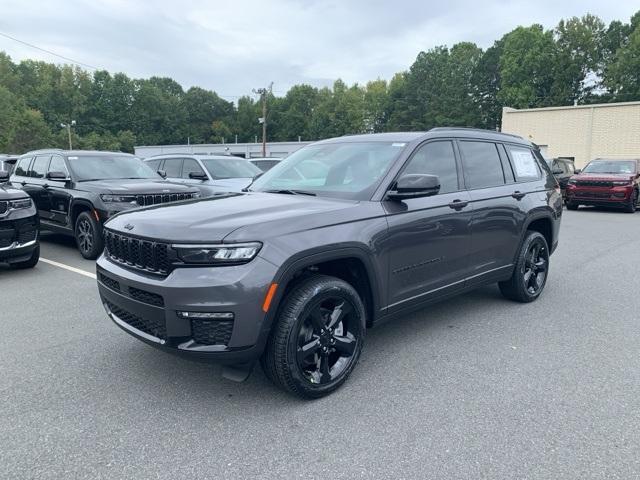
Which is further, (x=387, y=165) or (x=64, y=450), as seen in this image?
(x=387, y=165)

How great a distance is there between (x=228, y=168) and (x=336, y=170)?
7.19 metres

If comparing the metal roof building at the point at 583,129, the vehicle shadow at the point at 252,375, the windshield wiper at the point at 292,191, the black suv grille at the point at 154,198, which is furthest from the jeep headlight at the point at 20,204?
the metal roof building at the point at 583,129

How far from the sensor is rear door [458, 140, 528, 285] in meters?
4.43

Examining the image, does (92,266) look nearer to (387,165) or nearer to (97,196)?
(97,196)

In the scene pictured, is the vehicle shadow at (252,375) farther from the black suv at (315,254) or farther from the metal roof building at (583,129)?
the metal roof building at (583,129)

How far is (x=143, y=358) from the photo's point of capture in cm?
379

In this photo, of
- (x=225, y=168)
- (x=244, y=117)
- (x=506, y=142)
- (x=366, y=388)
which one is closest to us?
(x=366, y=388)

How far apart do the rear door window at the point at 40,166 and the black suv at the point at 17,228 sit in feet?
7.30

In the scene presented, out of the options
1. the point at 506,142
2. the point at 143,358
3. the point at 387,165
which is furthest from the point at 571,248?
the point at 143,358

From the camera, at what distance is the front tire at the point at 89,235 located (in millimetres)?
7277

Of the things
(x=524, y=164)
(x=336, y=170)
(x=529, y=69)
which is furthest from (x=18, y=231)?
(x=529, y=69)

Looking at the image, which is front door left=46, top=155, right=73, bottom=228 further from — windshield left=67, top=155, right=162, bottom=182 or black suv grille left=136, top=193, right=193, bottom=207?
black suv grille left=136, top=193, right=193, bottom=207

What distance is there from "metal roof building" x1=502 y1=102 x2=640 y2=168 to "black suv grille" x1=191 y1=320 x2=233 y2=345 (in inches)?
1343

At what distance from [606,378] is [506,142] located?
262 cm
